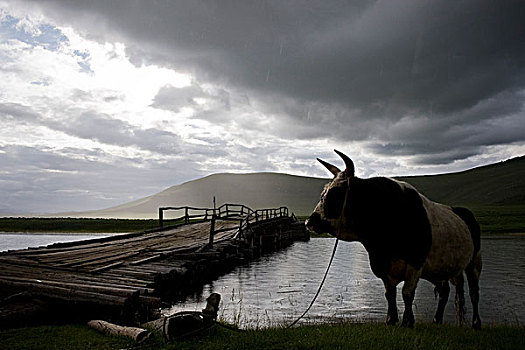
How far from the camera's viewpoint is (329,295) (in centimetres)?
1652

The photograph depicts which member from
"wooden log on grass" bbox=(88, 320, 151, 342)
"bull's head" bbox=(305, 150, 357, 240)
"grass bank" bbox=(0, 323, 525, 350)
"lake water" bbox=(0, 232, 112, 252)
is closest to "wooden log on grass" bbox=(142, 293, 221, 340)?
"grass bank" bbox=(0, 323, 525, 350)

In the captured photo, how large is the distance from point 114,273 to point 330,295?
8222mm

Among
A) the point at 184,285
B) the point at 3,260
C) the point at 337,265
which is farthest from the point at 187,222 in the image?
the point at 3,260

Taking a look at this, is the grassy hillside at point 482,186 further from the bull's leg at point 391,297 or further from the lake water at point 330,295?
the bull's leg at point 391,297

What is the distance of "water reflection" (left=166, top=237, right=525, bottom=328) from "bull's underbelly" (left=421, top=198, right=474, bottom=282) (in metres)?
4.39

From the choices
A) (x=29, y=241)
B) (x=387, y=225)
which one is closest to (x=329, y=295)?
(x=387, y=225)

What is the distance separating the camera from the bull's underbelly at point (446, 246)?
23.6 feet

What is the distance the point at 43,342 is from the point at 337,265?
65.7 feet

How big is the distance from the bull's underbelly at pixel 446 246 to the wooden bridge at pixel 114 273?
607 centimetres

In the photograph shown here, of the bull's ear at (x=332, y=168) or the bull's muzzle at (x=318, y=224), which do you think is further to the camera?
the bull's ear at (x=332, y=168)

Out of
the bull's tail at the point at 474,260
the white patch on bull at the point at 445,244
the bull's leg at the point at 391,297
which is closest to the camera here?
the bull's leg at the point at 391,297

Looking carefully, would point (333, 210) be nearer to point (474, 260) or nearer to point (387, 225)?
point (387, 225)

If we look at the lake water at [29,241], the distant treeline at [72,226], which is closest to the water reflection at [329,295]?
the lake water at [29,241]

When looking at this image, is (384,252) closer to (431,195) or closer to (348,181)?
(348,181)
